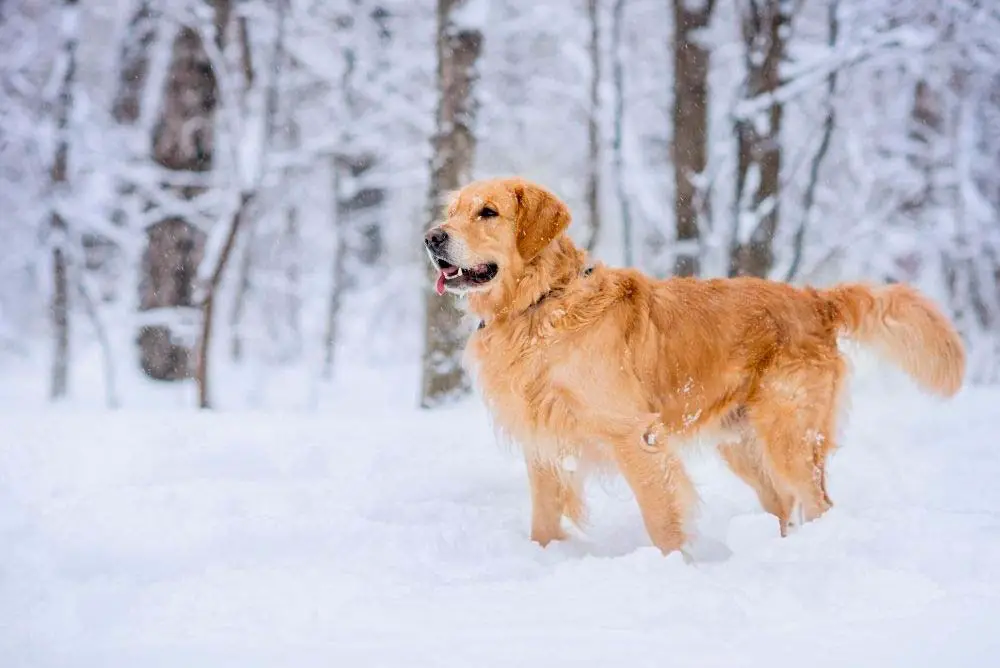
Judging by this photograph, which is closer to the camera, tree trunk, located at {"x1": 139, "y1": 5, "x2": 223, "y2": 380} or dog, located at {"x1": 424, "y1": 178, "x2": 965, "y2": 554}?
dog, located at {"x1": 424, "y1": 178, "x2": 965, "y2": 554}

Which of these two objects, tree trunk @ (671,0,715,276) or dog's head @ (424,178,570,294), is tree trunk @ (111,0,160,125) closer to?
tree trunk @ (671,0,715,276)

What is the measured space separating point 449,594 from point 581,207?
15.0 metres

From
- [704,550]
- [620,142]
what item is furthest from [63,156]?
[704,550]

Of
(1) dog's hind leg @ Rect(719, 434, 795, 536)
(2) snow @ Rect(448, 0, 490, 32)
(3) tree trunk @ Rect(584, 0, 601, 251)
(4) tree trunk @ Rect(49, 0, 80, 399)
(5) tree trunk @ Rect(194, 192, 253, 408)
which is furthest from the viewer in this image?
(3) tree trunk @ Rect(584, 0, 601, 251)

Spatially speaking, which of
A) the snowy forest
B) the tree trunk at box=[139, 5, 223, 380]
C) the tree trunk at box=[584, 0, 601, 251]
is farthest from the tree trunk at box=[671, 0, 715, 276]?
the tree trunk at box=[139, 5, 223, 380]

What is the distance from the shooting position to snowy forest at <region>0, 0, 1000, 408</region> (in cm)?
813

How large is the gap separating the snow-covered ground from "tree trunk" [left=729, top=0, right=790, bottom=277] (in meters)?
3.13

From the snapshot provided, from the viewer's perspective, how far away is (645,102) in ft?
47.3

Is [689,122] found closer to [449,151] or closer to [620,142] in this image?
[620,142]

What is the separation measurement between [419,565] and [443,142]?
4.55 metres

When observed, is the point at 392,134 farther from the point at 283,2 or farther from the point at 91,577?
the point at 91,577

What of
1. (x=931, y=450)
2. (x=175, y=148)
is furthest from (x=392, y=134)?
(x=931, y=450)

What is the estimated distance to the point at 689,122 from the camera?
8.25 metres

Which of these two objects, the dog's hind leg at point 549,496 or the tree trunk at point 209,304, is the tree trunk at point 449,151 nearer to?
the tree trunk at point 209,304
